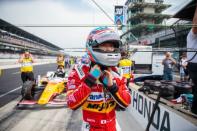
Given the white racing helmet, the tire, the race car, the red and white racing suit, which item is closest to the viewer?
the white racing helmet

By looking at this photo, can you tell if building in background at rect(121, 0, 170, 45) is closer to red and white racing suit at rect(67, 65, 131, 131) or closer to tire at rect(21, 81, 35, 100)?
red and white racing suit at rect(67, 65, 131, 131)

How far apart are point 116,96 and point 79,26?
3.24 feet

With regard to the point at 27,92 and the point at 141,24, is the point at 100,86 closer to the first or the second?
the point at 141,24

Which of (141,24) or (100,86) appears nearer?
(100,86)

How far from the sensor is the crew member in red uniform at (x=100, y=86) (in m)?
2.07

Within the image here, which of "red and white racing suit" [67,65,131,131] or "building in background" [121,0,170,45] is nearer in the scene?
"red and white racing suit" [67,65,131,131]

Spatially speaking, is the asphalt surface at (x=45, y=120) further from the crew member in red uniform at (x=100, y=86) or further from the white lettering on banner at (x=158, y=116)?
the crew member in red uniform at (x=100, y=86)

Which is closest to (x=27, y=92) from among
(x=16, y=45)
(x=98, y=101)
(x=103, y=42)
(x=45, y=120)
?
(x=45, y=120)

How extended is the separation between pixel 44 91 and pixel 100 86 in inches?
223

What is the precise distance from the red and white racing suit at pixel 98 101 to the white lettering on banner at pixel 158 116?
99 centimetres

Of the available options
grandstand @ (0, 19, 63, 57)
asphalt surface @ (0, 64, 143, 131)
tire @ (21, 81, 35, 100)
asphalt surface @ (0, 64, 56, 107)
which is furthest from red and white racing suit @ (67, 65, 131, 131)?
asphalt surface @ (0, 64, 56, 107)

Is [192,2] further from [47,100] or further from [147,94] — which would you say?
[47,100]

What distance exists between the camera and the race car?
708 cm

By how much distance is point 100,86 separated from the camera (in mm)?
2238
